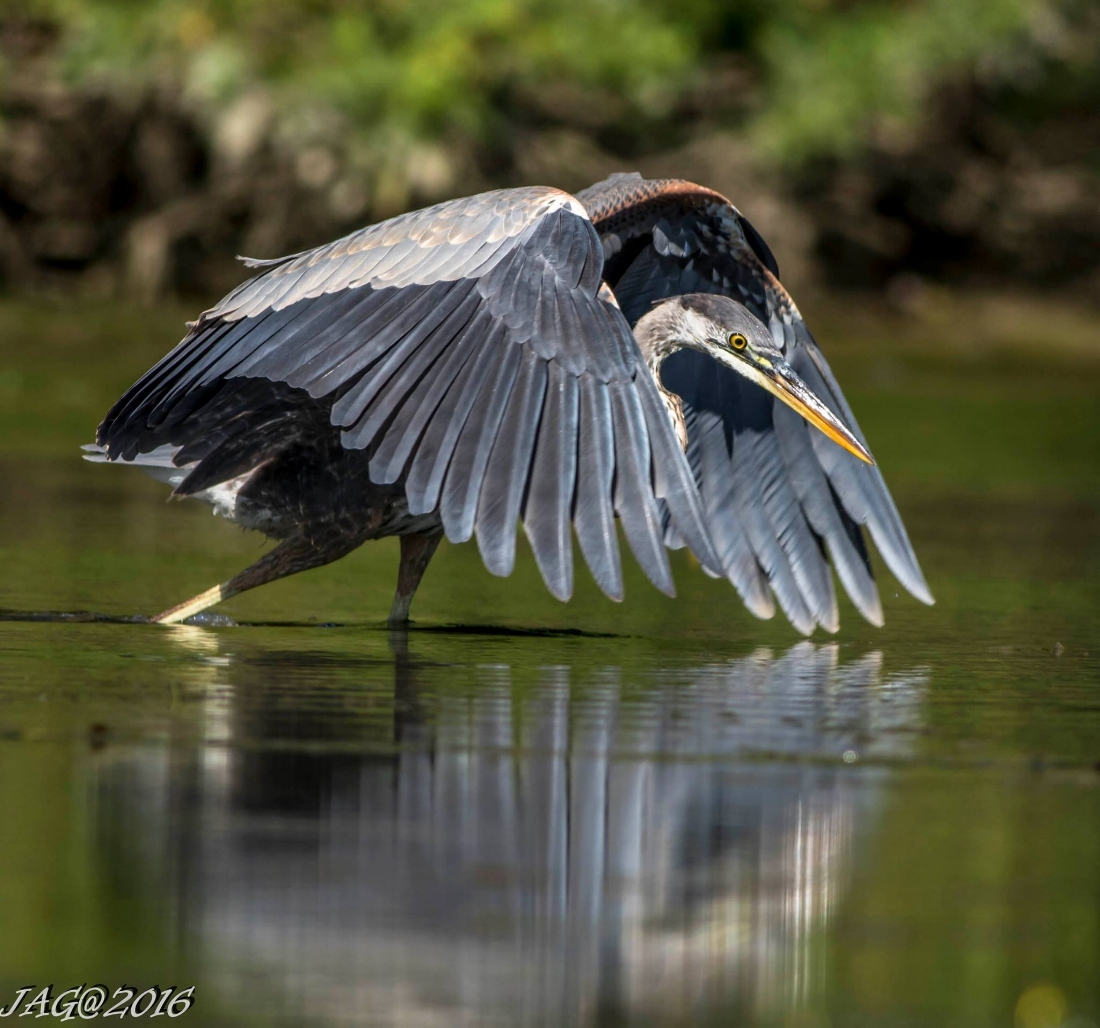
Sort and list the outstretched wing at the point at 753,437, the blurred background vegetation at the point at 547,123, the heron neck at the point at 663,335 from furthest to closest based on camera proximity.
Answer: the blurred background vegetation at the point at 547,123 < the outstretched wing at the point at 753,437 < the heron neck at the point at 663,335

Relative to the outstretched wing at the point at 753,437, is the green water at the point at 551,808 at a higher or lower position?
lower

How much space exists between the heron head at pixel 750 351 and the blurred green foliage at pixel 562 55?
9.41 metres

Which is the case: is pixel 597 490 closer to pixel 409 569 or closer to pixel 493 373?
pixel 493 373

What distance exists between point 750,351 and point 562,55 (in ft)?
33.1

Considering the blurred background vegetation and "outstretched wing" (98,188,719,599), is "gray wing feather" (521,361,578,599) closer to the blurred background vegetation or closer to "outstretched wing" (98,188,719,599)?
"outstretched wing" (98,188,719,599)

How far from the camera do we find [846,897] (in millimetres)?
3559

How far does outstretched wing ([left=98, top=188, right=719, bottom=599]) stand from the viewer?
505 cm

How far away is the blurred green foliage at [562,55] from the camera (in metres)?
15.8

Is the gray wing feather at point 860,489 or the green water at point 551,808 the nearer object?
the green water at point 551,808

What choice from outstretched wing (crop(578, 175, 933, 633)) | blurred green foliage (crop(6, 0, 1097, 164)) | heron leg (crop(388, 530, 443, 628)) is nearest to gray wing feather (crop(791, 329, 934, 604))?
outstretched wing (crop(578, 175, 933, 633))

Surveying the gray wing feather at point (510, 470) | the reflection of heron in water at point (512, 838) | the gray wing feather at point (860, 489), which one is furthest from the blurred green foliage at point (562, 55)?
the reflection of heron in water at point (512, 838)

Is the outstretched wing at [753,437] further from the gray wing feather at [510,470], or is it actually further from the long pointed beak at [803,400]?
the gray wing feather at [510,470]

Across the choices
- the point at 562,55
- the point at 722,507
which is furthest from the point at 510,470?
the point at 562,55

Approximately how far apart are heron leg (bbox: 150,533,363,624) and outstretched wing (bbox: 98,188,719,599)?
0.52m
